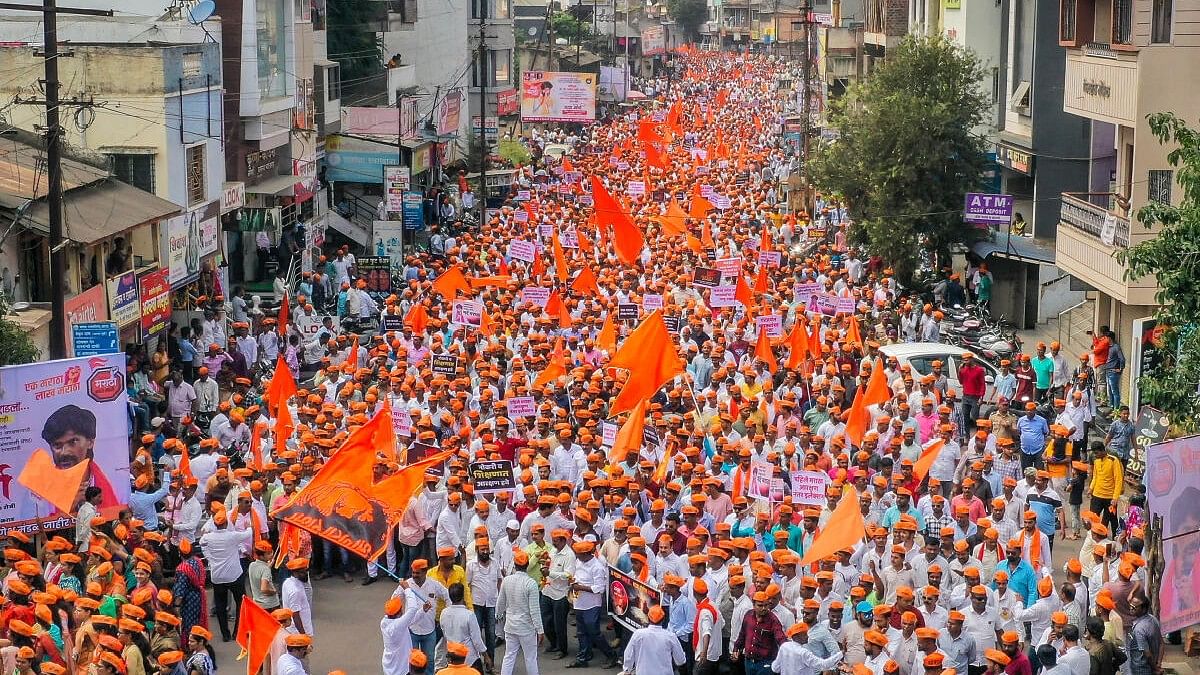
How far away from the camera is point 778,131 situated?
72.1 metres

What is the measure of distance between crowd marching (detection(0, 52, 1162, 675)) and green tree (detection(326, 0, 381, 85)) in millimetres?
24044

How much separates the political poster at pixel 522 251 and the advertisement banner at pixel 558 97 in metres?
28.8

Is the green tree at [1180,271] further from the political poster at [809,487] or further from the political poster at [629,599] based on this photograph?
the political poster at [629,599]

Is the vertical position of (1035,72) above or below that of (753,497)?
above

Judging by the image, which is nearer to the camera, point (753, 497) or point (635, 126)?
point (753, 497)

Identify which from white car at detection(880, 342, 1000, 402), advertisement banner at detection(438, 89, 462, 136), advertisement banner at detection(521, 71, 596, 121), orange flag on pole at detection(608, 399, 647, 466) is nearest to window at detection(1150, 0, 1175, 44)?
white car at detection(880, 342, 1000, 402)

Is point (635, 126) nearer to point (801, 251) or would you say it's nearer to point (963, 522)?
point (801, 251)

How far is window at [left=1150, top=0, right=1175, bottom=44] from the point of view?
23781 mm

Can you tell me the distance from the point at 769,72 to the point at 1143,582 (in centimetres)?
11543

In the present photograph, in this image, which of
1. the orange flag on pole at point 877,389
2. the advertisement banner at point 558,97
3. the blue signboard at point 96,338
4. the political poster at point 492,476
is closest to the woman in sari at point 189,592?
the political poster at point 492,476

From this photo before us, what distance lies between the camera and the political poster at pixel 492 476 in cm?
1565

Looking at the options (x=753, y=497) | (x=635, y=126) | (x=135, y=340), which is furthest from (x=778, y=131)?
(x=753, y=497)

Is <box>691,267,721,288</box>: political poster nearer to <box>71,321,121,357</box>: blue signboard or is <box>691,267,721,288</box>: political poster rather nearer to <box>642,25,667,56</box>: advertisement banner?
<box>71,321,121,357</box>: blue signboard

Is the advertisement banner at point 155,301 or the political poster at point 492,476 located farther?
the advertisement banner at point 155,301
